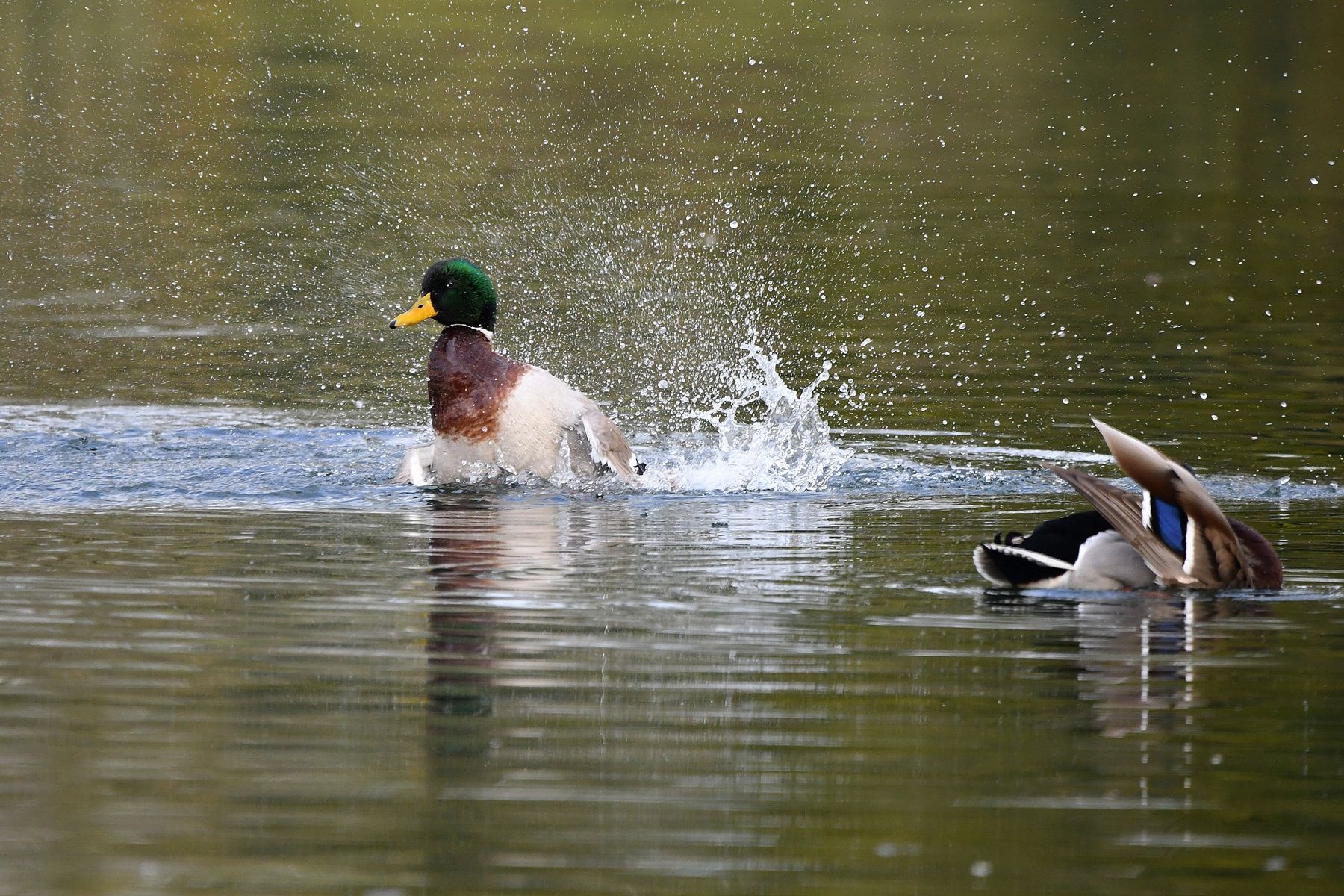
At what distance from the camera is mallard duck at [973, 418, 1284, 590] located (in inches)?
234

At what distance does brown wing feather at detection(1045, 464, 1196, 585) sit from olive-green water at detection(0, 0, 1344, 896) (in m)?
0.14

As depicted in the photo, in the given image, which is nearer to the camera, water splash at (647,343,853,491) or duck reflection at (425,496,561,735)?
duck reflection at (425,496,561,735)

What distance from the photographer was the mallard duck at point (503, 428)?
8.50m

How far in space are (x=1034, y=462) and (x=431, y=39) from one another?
76.8 feet

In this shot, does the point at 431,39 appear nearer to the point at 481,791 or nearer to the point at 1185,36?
the point at 1185,36

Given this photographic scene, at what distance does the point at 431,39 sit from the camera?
1218 inches

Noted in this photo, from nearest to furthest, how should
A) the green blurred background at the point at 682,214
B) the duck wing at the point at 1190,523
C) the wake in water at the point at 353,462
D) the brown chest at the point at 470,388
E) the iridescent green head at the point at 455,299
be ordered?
the duck wing at the point at 1190,523
the wake in water at the point at 353,462
the brown chest at the point at 470,388
the iridescent green head at the point at 455,299
the green blurred background at the point at 682,214

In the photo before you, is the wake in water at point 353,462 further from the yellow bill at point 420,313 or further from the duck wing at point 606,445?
the yellow bill at point 420,313

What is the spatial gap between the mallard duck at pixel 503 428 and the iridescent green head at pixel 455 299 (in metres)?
0.35

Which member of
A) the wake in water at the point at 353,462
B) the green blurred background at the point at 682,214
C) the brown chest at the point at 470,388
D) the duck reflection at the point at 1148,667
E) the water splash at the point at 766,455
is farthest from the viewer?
the green blurred background at the point at 682,214

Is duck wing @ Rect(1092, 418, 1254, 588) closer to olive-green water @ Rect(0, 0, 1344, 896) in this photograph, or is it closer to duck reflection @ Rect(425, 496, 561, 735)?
olive-green water @ Rect(0, 0, 1344, 896)

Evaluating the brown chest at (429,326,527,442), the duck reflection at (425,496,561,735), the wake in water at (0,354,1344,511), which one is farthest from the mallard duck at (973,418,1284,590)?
the brown chest at (429,326,527,442)

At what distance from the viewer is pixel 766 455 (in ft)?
29.2

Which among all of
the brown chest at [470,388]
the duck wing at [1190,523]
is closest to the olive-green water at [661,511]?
the duck wing at [1190,523]
